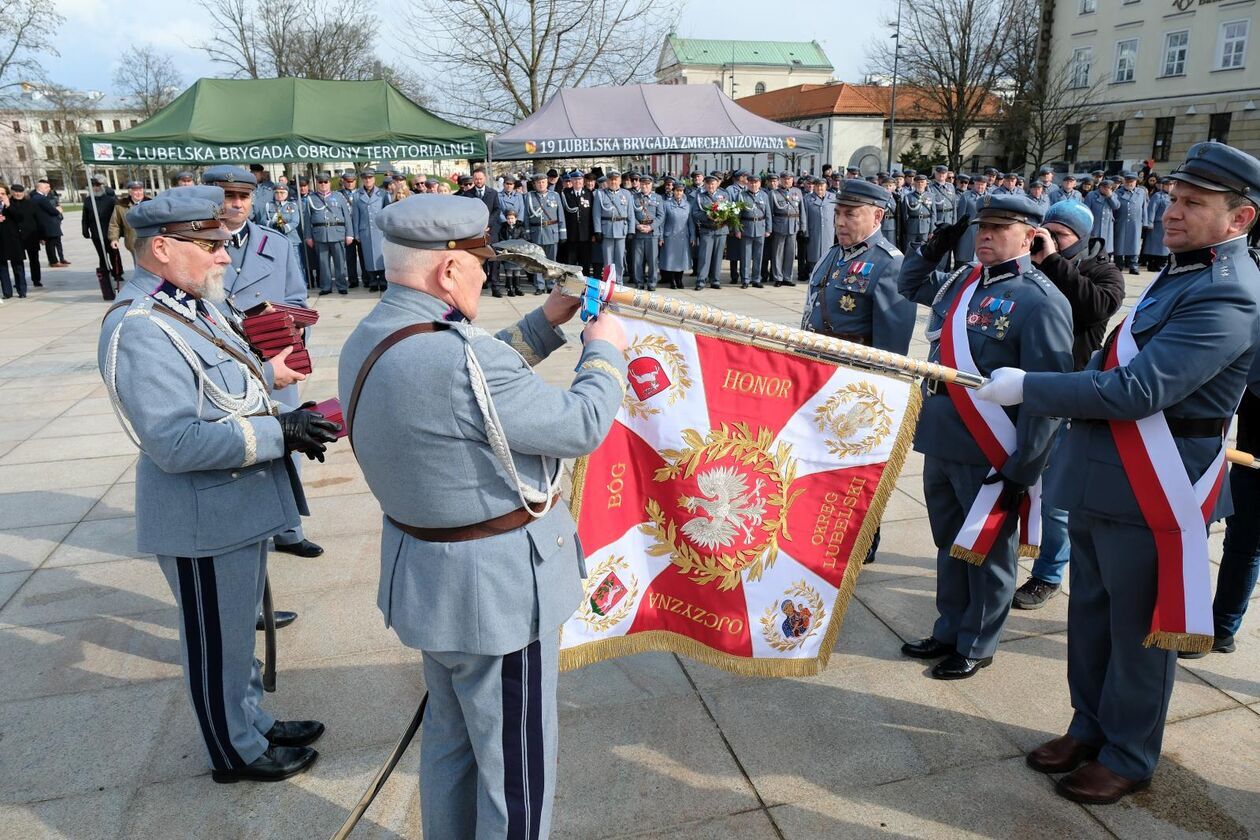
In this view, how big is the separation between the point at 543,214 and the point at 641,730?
40.3 ft

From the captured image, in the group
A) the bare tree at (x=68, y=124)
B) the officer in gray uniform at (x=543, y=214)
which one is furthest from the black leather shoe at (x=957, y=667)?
the bare tree at (x=68, y=124)

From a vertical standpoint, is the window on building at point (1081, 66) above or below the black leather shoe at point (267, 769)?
above

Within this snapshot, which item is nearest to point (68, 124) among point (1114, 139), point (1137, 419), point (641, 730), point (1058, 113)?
point (1058, 113)

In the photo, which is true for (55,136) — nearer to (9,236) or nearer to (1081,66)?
(9,236)

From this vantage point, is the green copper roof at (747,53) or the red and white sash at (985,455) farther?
the green copper roof at (747,53)

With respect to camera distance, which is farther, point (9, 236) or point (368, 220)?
point (368, 220)

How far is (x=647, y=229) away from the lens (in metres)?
14.8

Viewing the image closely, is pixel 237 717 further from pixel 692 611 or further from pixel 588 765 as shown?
pixel 692 611

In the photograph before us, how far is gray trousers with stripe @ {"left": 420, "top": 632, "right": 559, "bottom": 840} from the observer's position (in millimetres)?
2070

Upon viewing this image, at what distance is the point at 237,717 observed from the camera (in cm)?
279

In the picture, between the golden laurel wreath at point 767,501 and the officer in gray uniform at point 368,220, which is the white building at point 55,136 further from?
the golden laurel wreath at point 767,501

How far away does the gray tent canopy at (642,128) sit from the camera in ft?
50.6

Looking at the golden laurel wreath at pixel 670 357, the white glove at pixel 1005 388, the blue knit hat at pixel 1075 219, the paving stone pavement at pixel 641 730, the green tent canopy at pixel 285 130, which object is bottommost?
the paving stone pavement at pixel 641 730

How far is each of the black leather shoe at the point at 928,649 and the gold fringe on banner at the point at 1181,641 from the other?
108 cm
